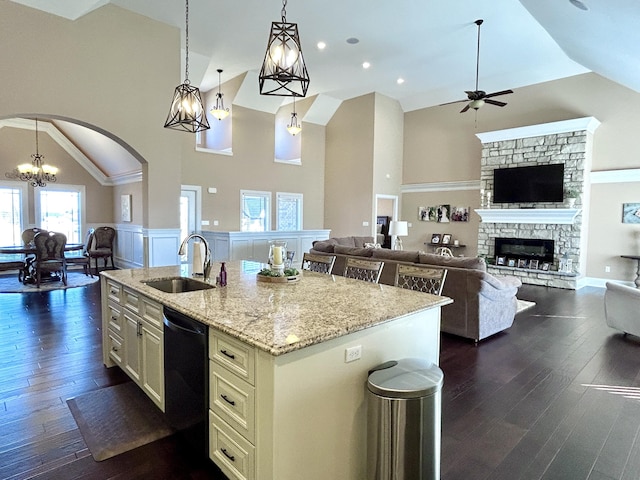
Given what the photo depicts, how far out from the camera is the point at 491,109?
9.38 m

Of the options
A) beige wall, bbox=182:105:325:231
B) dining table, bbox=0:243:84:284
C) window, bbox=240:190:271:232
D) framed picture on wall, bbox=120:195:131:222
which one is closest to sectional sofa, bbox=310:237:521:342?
beige wall, bbox=182:105:325:231

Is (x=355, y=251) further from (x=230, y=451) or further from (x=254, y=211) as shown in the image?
(x=254, y=211)

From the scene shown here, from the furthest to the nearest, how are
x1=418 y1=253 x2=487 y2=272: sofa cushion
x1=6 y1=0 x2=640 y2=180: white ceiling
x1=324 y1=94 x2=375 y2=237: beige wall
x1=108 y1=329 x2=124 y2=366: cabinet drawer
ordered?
x1=324 y1=94 x2=375 y2=237: beige wall < x1=6 y1=0 x2=640 y2=180: white ceiling < x1=418 y1=253 x2=487 y2=272: sofa cushion < x1=108 y1=329 x2=124 y2=366: cabinet drawer

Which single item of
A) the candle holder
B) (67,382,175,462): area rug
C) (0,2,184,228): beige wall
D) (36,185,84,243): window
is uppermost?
(0,2,184,228): beige wall

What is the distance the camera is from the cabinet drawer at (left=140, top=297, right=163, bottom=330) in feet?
8.07

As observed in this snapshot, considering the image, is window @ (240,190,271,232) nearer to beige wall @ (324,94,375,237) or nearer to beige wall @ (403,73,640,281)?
beige wall @ (324,94,375,237)

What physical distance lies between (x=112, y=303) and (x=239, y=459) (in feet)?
7.09

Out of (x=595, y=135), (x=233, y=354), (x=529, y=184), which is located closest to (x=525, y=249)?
(x=529, y=184)

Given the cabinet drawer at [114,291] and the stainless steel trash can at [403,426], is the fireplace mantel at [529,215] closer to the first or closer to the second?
the stainless steel trash can at [403,426]

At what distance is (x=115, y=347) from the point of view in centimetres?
328

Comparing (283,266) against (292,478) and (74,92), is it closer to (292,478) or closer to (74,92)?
(292,478)

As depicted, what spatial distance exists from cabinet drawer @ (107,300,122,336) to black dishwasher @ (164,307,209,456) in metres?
1.03

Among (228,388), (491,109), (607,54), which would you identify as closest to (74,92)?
(228,388)

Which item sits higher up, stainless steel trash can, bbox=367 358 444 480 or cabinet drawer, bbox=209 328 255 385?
cabinet drawer, bbox=209 328 255 385
